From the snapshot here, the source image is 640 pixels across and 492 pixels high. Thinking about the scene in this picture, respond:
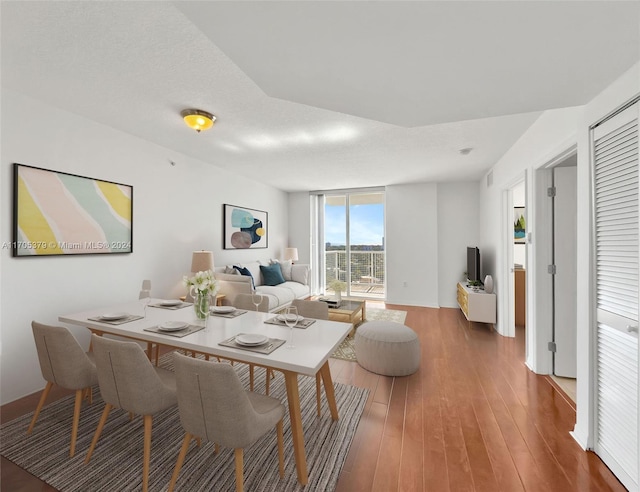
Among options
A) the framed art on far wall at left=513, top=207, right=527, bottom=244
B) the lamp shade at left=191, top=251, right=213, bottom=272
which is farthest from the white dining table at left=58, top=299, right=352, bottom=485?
the framed art on far wall at left=513, top=207, right=527, bottom=244

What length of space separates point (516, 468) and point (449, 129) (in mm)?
2870

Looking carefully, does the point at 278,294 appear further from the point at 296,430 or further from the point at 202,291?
the point at 296,430

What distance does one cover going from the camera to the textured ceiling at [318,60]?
1059mm

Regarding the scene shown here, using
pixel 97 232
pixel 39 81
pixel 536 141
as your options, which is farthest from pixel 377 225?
pixel 39 81

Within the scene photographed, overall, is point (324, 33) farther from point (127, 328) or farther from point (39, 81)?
point (39, 81)

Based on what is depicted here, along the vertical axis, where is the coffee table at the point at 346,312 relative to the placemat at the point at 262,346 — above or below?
below

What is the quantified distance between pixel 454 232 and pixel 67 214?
5.93 metres

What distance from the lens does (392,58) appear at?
4.27 ft

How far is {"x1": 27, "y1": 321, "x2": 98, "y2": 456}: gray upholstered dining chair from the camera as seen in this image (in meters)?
1.69

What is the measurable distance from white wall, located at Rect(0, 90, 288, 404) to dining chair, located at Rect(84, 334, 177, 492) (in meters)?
1.48

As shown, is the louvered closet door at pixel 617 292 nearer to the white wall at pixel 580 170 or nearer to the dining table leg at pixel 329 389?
the white wall at pixel 580 170

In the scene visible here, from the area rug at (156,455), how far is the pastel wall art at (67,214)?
1.36 meters

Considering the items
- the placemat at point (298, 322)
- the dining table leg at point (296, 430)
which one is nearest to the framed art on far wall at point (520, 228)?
the placemat at point (298, 322)

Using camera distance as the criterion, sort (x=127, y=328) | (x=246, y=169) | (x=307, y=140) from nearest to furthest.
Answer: (x=127, y=328)
(x=307, y=140)
(x=246, y=169)
